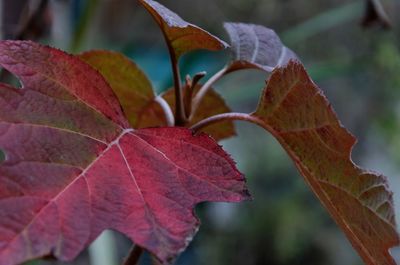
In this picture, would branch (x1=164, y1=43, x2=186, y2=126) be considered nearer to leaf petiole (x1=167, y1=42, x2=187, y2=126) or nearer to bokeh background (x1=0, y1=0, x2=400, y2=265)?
leaf petiole (x1=167, y1=42, x2=187, y2=126)

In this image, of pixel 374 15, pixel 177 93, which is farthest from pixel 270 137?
pixel 177 93

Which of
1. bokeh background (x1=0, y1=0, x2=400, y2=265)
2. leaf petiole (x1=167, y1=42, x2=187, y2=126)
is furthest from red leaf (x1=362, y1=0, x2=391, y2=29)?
bokeh background (x1=0, y1=0, x2=400, y2=265)

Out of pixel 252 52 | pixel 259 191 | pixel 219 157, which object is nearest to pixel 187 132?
pixel 219 157

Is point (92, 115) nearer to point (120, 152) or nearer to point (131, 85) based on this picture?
point (120, 152)

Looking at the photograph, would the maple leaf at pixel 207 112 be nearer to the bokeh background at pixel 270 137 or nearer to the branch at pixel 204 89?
the branch at pixel 204 89

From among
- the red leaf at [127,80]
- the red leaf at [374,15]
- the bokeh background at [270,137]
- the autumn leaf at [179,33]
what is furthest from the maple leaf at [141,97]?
the bokeh background at [270,137]

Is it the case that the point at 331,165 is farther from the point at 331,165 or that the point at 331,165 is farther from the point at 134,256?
the point at 134,256
